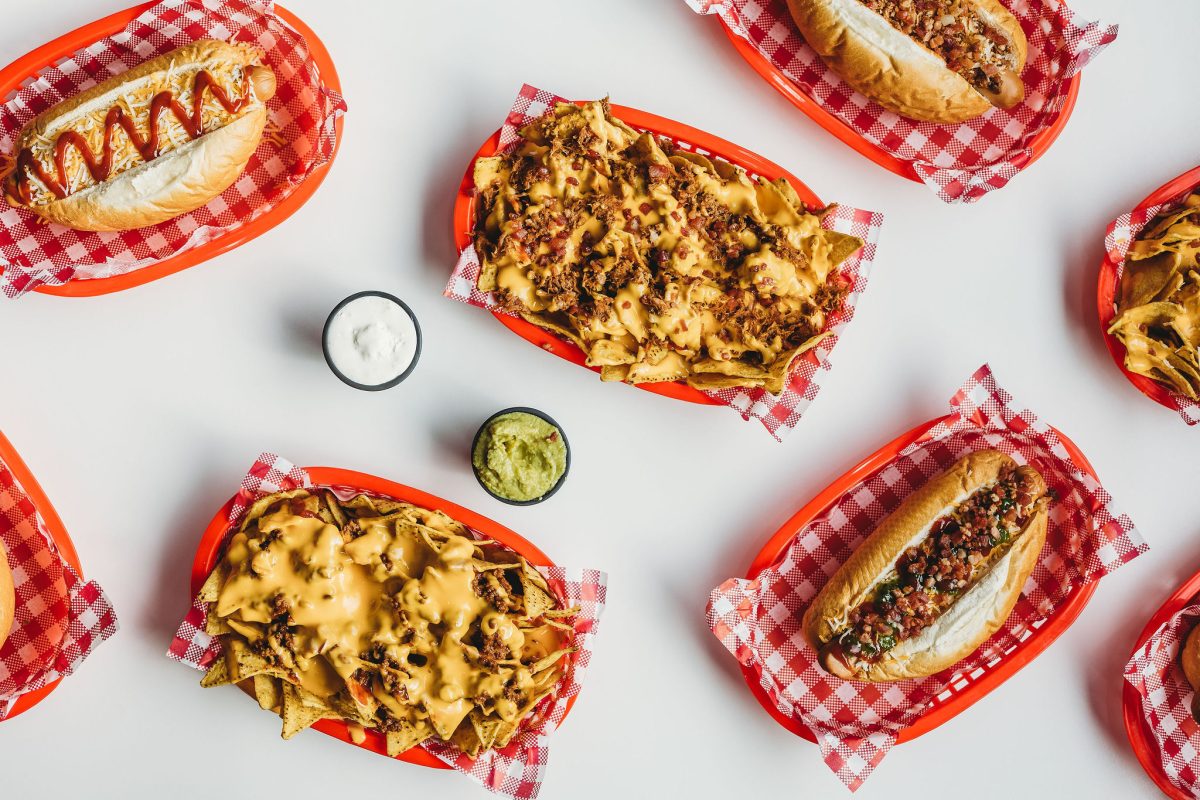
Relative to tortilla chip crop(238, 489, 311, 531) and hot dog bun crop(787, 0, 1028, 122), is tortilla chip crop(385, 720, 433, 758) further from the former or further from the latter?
hot dog bun crop(787, 0, 1028, 122)

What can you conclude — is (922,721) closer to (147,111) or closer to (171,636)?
(171,636)

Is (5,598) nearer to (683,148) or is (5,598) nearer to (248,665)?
(248,665)

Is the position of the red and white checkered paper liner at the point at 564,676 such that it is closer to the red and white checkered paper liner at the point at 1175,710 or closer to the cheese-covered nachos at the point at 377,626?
the cheese-covered nachos at the point at 377,626

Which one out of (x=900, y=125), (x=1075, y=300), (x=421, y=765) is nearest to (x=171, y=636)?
(x=421, y=765)

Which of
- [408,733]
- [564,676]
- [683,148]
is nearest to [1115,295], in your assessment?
[683,148]

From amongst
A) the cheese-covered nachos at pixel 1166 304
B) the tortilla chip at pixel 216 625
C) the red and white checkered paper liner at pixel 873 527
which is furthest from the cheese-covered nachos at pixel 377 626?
the cheese-covered nachos at pixel 1166 304

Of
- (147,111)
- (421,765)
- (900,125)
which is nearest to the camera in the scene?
(147,111)

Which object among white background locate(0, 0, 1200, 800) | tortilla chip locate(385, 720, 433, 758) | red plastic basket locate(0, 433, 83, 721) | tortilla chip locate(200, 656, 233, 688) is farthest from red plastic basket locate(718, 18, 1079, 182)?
red plastic basket locate(0, 433, 83, 721)
